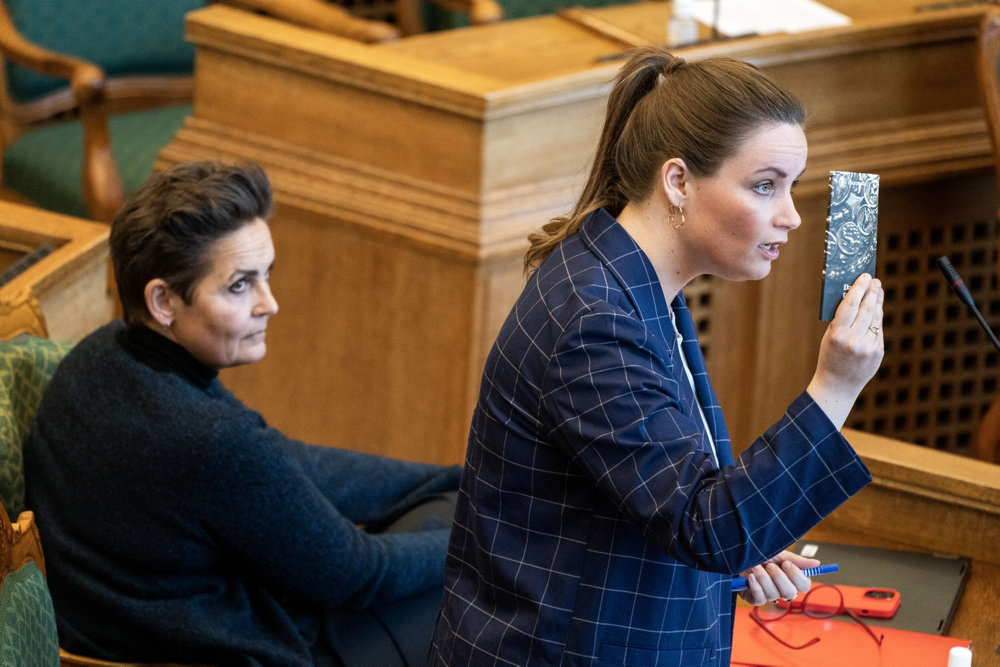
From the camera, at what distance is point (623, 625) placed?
4.16 ft

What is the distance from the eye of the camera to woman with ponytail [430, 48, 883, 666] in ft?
3.84

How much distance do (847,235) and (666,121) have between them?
203 mm

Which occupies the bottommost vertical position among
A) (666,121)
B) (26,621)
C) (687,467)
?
(26,621)

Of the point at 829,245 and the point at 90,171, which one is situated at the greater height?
the point at 829,245

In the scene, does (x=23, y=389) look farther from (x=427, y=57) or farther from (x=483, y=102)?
(x=427, y=57)

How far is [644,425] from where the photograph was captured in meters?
1.18

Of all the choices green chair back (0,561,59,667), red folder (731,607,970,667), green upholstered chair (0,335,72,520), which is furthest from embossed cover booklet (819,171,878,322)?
green upholstered chair (0,335,72,520)

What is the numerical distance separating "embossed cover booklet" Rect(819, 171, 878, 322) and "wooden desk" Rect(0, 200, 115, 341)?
4.83 feet

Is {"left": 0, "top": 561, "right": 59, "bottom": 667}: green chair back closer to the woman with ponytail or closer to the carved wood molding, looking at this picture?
the woman with ponytail

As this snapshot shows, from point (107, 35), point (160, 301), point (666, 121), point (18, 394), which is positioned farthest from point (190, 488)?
point (107, 35)

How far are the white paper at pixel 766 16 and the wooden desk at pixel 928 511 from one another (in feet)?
4.76

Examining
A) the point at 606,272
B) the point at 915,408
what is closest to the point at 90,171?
the point at 915,408

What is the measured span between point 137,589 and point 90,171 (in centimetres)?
179

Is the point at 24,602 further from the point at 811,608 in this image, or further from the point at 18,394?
the point at 811,608
